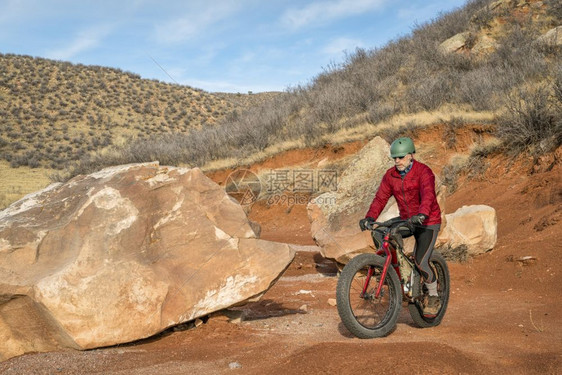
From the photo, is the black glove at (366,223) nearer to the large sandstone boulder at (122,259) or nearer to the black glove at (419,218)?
the black glove at (419,218)

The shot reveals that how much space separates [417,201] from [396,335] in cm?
143

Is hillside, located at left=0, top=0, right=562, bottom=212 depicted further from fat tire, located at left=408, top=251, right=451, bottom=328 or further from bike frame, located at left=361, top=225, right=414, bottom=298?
bike frame, located at left=361, top=225, right=414, bottom=298

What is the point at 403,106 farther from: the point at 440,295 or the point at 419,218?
the point at 419,218

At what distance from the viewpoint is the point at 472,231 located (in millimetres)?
9648

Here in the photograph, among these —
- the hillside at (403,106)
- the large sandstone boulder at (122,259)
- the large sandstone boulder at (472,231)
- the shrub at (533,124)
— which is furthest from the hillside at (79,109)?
the large sandstone boulder at (122,259)

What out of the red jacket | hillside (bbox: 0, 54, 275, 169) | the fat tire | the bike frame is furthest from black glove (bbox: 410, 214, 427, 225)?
hillside (bbox: 0, 54, 275, 169)

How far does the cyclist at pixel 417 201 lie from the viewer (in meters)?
5.27

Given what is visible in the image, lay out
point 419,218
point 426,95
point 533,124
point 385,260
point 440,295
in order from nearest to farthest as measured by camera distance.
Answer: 1. point 419,218
2. point 385,260
3. point 440,295
4. point 533,124
5. point 426,95

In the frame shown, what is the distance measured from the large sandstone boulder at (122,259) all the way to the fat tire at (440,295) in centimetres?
158

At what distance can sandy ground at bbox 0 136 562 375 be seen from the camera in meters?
4.04

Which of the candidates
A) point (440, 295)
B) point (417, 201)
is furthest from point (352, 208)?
point (417, 201)

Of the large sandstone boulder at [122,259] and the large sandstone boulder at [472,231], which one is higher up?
the large sandstone boulder at [122,259]

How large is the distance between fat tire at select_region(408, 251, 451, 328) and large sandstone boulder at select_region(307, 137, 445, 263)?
9.74 feet

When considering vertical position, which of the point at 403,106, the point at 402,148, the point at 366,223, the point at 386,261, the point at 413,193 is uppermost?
the point at 403,106
